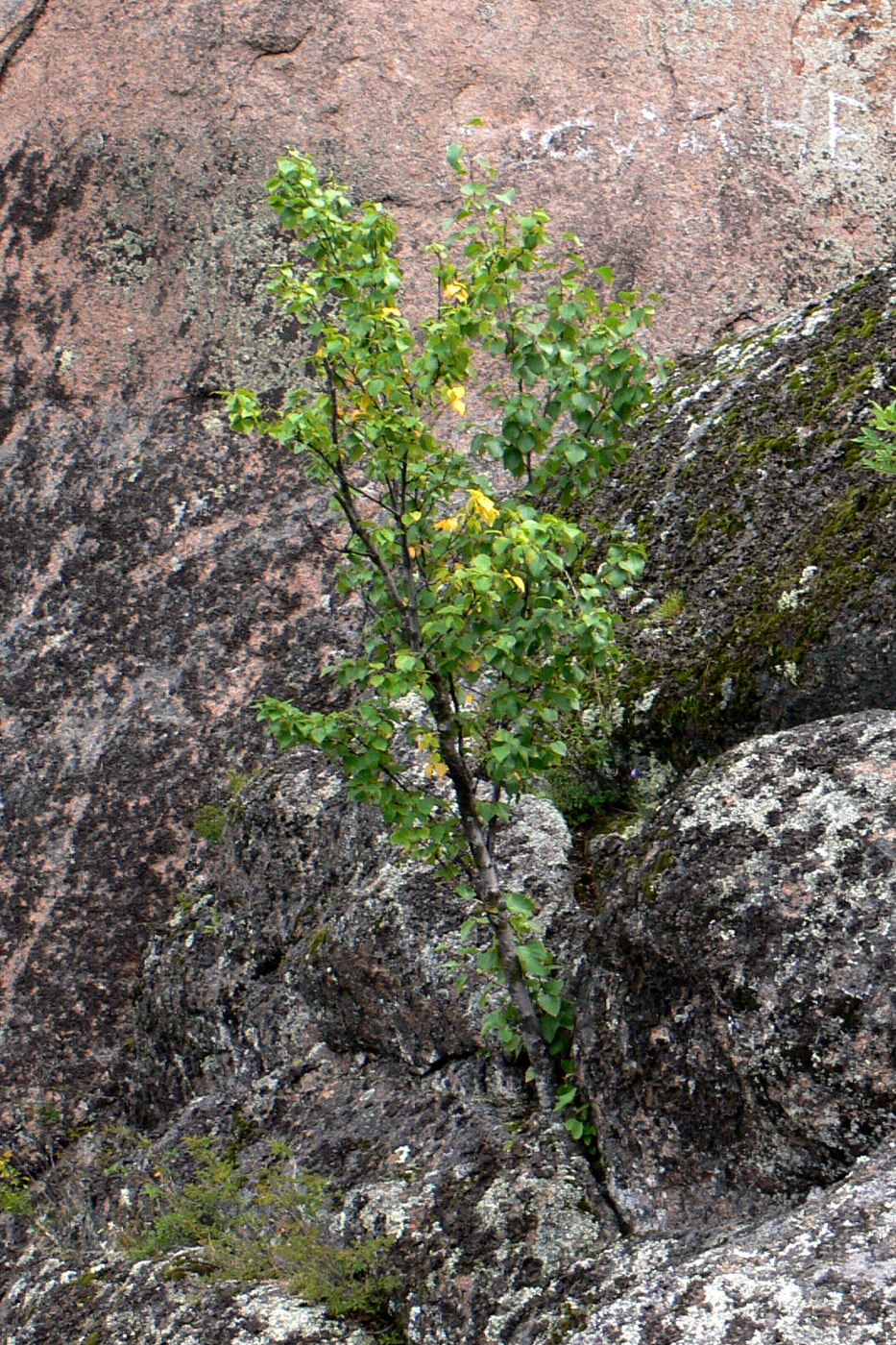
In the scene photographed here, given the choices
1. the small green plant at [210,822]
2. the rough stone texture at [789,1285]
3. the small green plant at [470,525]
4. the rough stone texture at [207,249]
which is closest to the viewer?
the rough stone texture at [789,1285]

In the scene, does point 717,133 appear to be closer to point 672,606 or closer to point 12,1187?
point 672,606

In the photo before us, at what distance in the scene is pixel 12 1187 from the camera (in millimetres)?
5809

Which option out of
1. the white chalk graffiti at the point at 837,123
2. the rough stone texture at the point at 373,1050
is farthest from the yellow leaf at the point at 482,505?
the white chalk graffiti at the point at 837,123

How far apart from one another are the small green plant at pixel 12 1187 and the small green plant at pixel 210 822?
1.73 m

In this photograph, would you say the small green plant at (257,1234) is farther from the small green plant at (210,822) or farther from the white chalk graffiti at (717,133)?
the white chalk graffiti at (717,133)

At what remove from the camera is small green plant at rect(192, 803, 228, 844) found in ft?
20.6

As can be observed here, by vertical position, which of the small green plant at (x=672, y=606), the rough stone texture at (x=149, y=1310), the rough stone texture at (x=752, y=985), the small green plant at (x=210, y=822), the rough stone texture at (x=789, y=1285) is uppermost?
the small green plant at (x=210, y=822)

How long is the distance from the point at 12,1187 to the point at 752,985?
4.28m

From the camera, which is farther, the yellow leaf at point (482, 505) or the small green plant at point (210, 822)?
the small green plant at point (210, 822)

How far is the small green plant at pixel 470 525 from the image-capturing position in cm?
335

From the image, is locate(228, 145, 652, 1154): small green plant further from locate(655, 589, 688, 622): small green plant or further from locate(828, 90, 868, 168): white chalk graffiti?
locate(828, 90, 868, 168): white chalk graffiti

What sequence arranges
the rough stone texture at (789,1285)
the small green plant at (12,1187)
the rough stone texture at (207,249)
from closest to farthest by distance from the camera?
1. the rough stone texture at (789,1285)
2. the small green plant at (12,1187)
3. the rough stone texture at (207,249)

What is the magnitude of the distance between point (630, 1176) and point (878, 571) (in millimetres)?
1847

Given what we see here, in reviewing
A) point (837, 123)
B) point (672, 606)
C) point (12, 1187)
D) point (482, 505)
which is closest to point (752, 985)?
point (482, 505)
